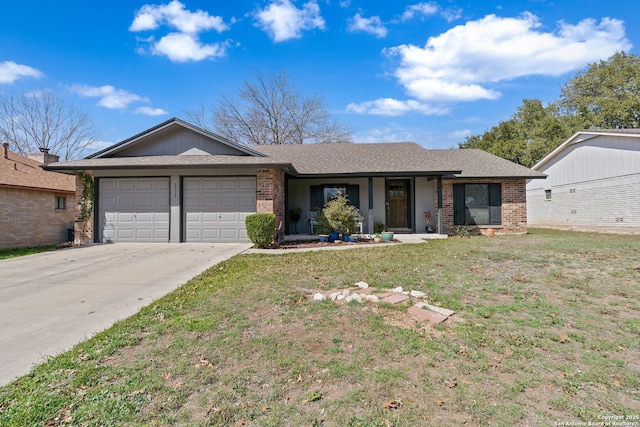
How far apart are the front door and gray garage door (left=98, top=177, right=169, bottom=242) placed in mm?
9354

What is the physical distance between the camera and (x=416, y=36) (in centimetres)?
1367

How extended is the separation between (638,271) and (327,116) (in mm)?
24929

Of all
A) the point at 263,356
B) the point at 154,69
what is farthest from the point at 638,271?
the point at 154,69

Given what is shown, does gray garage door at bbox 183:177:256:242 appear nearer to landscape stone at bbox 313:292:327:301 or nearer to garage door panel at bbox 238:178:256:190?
garage door panel at bbox 238:178:256:190

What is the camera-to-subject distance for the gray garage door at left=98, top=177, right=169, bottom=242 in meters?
11.2

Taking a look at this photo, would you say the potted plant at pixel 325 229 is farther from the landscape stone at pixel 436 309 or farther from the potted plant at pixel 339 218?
the landscape stone at pixel 436 309

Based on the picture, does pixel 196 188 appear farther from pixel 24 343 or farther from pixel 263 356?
pixel 263 356

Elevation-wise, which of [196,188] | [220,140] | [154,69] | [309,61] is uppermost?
[309,61]

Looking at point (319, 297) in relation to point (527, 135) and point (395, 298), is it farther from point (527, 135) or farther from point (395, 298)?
point (527, 135)

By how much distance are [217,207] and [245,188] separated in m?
1.23

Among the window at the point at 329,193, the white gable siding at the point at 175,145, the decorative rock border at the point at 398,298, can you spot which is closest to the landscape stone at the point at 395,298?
the decorative rock border at the point at 398,298

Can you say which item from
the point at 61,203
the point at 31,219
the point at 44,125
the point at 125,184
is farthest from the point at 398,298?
the point at 44,125

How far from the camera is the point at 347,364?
2771 millimetres

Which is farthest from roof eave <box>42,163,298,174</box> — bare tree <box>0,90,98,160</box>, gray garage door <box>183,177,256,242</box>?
bare tree <box>0,90,98,160</box>
